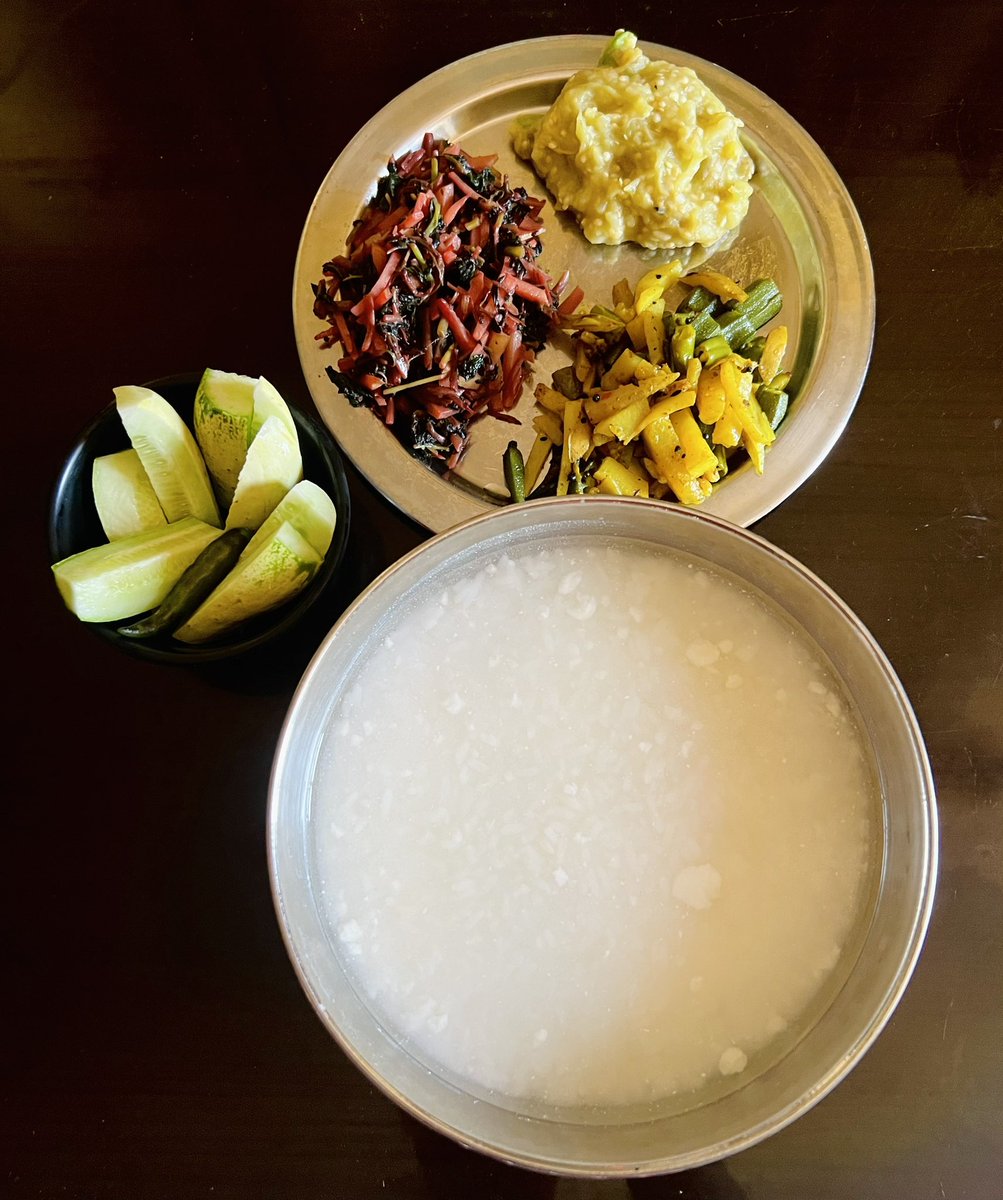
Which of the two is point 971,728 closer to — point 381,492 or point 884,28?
point 381,492

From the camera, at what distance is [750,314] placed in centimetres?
123

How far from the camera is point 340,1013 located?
0.82 meters

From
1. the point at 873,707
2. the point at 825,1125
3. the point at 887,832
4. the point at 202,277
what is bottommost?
the point at 825,1125

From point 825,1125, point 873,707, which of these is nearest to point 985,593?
point 873,707

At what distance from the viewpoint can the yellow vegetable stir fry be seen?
3.66ft

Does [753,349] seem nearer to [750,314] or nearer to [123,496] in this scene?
[750,314]

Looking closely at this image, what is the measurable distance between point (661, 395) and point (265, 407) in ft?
1.53

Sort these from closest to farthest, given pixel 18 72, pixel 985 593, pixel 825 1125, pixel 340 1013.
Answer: pixel 340 1013 < pixel 825 1125 < pixel 985 593 < pixel 18 72

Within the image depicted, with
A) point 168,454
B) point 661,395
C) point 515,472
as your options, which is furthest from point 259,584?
point 661,395

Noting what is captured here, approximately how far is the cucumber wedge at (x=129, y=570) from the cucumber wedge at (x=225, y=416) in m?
0.09

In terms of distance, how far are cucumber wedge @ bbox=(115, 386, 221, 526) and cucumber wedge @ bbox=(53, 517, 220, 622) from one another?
0.10 ft

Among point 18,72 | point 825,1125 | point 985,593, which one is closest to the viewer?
point 825,1125

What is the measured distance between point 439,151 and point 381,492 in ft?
1.51

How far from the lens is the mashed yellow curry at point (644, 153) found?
1191 millimetres
